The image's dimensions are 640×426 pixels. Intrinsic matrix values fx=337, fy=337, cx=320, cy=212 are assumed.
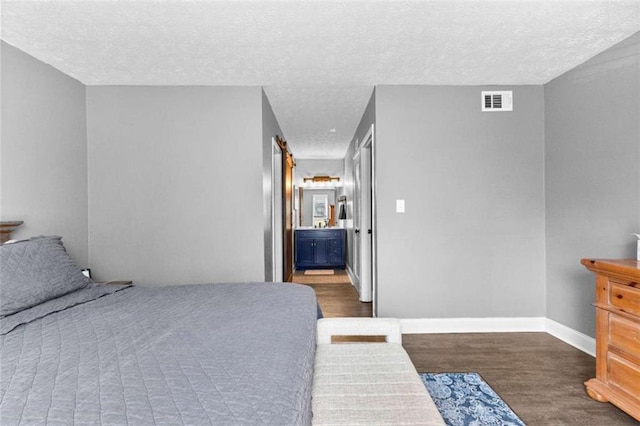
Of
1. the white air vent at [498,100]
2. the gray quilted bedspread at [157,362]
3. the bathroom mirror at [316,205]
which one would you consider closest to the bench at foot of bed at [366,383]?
the gray quilted bedspread at [157,362]

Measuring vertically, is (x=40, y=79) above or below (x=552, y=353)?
above

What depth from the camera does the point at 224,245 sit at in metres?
3.36

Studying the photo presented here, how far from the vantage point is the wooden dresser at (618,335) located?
1.87 m

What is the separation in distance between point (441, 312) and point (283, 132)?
11.6 feet

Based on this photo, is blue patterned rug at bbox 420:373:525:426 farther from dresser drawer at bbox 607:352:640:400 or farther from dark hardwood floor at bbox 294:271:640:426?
dresser drawer at bbox 607:352:640:400

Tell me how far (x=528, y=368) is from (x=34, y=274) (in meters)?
3.32

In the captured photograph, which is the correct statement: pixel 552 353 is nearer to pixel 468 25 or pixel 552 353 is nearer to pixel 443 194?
pixel 443 194

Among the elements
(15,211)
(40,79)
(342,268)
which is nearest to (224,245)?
(15,211)

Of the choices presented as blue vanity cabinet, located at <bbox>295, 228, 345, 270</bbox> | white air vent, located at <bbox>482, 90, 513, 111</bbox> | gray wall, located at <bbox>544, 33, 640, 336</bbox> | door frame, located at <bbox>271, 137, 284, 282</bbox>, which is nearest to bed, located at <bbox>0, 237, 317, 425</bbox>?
door frame, located at <bbox>271, 137, 284, 282</bbox>

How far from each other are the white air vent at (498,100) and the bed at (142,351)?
2.79 metres

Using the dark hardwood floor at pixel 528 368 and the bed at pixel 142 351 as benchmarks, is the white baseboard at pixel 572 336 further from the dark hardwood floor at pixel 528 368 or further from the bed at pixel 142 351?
the bed at pixel 142 351

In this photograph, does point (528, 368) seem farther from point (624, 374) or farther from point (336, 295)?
point (336, 295)

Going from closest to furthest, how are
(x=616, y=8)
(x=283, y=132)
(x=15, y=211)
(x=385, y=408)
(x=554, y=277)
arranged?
1. (x=385, y=408)
2. (x=616, y=8)
3. (x=15, y=211)
4. (x=554, y=277)
5. (x=283, y=132)

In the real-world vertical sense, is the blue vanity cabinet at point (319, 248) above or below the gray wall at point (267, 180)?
below
